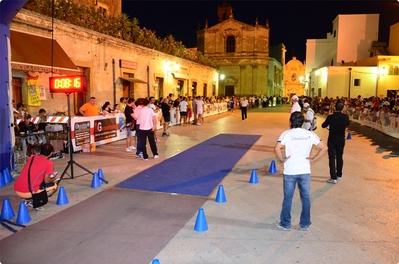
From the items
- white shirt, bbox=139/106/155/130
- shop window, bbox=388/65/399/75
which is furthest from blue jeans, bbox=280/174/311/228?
shop window, bbox=388/65/399/75

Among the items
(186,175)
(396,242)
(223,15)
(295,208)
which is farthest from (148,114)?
(223,15)

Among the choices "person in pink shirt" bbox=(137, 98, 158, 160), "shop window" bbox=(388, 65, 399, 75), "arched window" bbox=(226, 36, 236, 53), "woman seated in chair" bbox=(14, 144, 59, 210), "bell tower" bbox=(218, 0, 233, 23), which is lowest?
"woman seated in chair" bbox=(14, 144, 59, 210)

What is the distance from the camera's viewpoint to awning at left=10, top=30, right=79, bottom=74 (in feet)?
36.7

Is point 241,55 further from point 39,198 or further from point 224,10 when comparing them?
point 39,198

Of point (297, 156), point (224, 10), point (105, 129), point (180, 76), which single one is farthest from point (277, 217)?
point (224, 10)

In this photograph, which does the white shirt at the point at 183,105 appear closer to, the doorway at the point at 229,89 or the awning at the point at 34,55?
the awning at the point at 34,55

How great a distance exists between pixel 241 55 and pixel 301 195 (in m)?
47.8

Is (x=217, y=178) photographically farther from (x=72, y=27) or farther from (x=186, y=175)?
(x=72, y=27)

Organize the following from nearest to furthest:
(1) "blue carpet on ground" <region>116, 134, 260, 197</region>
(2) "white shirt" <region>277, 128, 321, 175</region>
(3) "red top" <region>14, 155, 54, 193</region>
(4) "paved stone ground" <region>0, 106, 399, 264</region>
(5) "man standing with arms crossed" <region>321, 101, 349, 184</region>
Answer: (4) "paved stone ground" <region>0, 106, 399, 264</region> → (2) "white shirt" <region>277, 128, 321, 175</region> → (3) "red top" <region>14, 155, 54, 193</region> → (1) "blue carpet on ground" <region>116, 134, 260, 197</region> → (5) "man standing with arms crossed" <region>321, 101, 349, 184</region>

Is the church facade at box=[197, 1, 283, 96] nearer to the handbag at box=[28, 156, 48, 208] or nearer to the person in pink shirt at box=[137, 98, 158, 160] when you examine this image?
the person in pink shirt at box=[137, 98, 158, 160]

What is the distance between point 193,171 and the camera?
8680 mm

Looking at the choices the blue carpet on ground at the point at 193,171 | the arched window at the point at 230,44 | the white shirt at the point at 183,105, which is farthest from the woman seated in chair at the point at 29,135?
the arched window at the point at 230,44

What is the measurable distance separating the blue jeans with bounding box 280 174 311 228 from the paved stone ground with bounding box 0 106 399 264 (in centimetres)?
16

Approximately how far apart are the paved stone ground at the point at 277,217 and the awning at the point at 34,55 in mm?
3839
